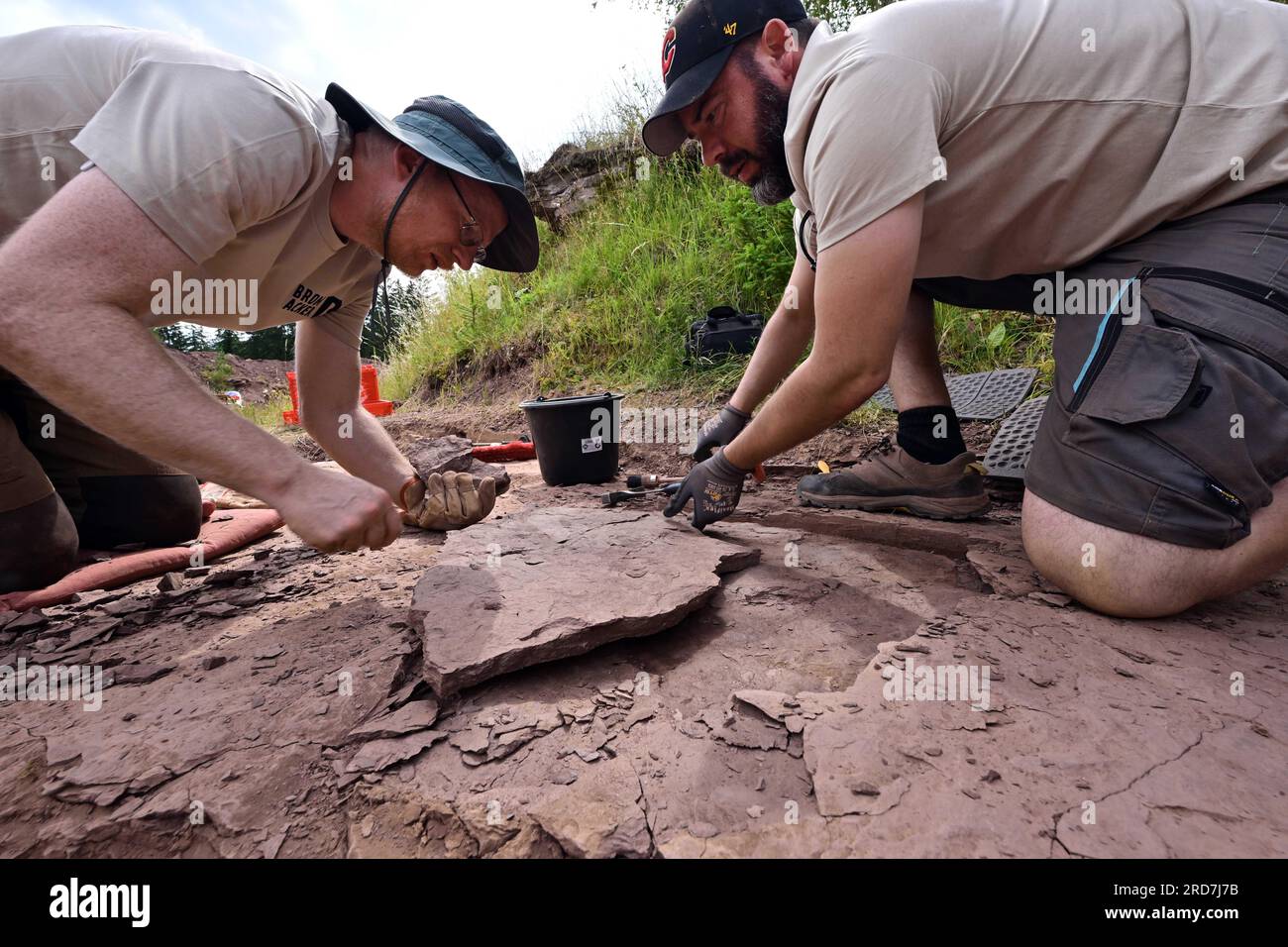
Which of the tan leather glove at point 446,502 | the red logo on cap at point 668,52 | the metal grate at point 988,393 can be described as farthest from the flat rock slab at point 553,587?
the metal grate at point 988,393

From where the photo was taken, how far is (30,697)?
1.49 metres

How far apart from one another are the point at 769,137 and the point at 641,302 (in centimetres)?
349

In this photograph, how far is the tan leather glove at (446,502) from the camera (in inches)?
102

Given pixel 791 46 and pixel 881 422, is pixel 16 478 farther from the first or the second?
pixel 881 422

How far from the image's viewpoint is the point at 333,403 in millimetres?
2400

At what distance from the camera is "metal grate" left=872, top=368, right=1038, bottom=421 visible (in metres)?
3.17

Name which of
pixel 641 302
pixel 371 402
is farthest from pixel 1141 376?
pixel 371 402

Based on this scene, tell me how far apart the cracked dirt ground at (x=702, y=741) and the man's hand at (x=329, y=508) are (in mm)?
297

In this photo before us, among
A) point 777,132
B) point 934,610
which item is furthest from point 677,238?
point 934,610

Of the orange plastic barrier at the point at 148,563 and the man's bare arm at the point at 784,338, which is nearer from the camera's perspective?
the orange plastic barrier at the point at 148,563

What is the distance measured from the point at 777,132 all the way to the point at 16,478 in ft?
8.87

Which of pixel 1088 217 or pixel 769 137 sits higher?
pixel 769 137

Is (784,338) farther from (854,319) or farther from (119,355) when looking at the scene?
(119,355)

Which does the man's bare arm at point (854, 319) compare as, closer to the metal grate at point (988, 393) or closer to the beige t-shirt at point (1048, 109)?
the beige t-shirt at point (1048, 109)
